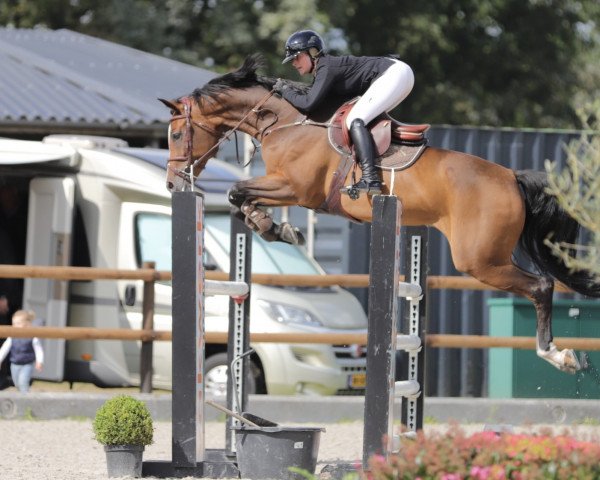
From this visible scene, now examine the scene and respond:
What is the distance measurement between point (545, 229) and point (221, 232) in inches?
152

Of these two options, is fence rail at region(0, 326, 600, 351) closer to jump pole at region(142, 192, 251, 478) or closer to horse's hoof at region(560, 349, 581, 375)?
horse's hoof at region(560, 349, 581, 375)

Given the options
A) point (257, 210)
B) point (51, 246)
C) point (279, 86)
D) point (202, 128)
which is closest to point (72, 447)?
point (257, 210)

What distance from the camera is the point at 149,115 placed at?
13.7 meters

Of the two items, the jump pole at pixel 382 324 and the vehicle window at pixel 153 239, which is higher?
the vehicle window at pixel 153 239

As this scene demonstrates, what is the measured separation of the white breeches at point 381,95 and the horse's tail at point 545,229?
84cm

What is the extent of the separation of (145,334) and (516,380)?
2880 millimetres

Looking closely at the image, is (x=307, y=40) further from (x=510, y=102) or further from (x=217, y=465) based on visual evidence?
(x=510, y=102)

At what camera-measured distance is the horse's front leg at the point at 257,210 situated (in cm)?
711

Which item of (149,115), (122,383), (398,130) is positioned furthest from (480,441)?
(149,115)

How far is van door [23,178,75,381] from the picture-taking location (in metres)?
10.7

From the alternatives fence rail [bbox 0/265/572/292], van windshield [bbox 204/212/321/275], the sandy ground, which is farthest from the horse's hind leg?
van windshield [bbox 204/212/321/275]

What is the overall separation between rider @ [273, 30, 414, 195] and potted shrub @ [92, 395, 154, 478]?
1.59 meters

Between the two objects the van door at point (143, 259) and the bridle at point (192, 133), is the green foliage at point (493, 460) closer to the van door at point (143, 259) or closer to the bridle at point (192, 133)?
the bridle at point (192, 133)

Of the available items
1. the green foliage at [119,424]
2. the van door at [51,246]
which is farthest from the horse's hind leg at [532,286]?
the van door at [51,246]
